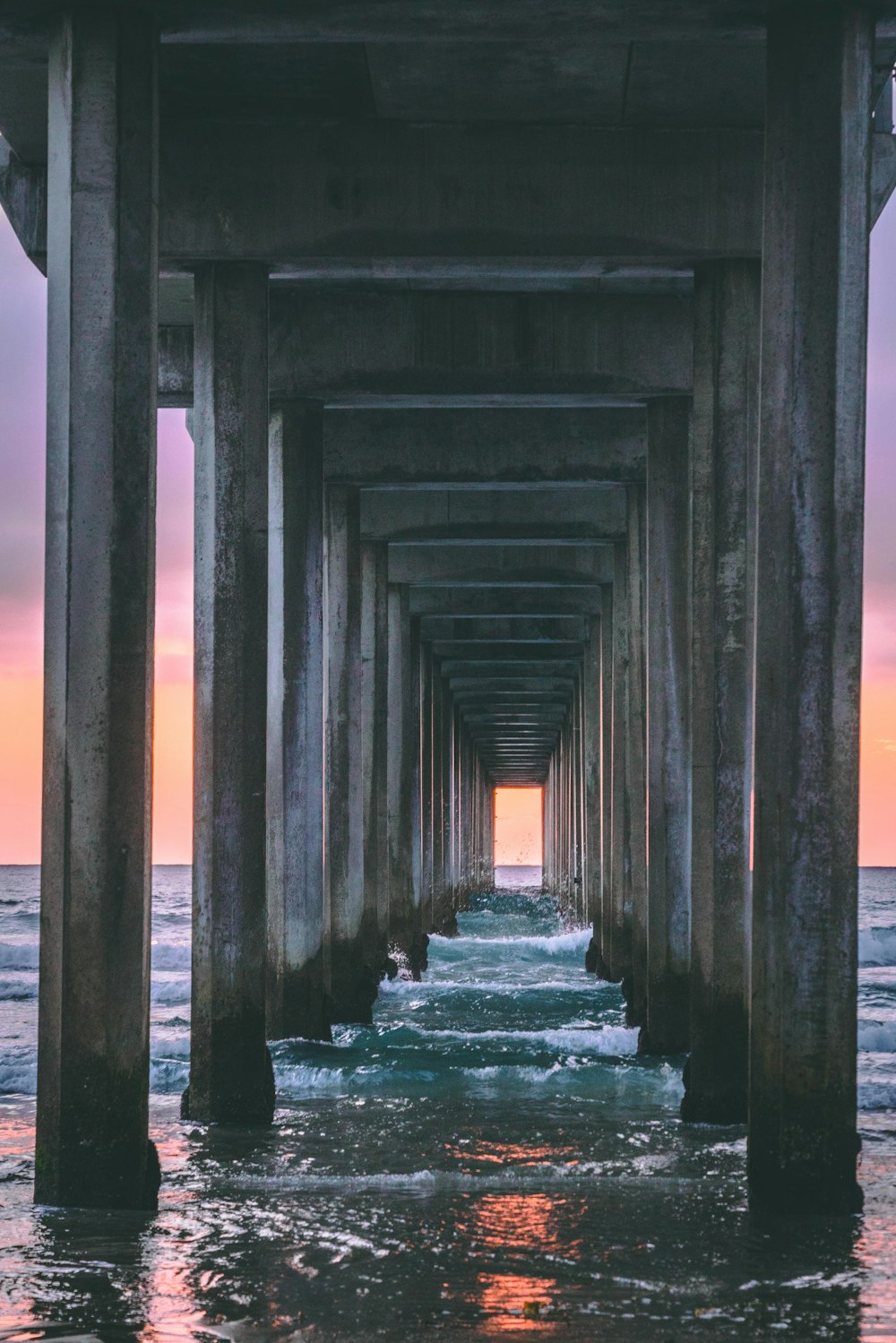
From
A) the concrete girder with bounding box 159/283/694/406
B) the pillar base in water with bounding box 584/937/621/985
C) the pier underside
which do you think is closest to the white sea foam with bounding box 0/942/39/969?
the pillar base in water with bounding box 584/937/621/985

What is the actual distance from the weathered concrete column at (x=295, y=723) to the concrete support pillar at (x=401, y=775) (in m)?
9.89

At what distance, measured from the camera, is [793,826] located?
7.86 meters

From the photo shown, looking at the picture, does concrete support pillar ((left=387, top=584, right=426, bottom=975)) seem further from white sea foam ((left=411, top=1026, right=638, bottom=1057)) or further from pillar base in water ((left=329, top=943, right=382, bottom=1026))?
white sea foam ((left=411, top=1026, right=638, bottom=1057))

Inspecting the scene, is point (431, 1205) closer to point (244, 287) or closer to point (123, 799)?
point (123, 799)

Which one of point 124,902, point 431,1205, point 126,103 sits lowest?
point 431,1205

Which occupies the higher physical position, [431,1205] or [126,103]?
[126,103]

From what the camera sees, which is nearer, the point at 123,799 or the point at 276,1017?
the point at 123,799

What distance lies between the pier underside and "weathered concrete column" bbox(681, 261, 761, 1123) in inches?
1.0

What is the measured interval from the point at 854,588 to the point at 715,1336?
346 centimetres

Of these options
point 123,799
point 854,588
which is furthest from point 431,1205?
point 854,588

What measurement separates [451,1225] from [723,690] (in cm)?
435

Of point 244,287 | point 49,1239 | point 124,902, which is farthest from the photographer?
point 244,287

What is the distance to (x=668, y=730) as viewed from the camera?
13.7 metres

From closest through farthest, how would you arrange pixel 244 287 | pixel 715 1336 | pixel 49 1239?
pixel 715 1336 → pixel 49 1239 → pixel 244 287
